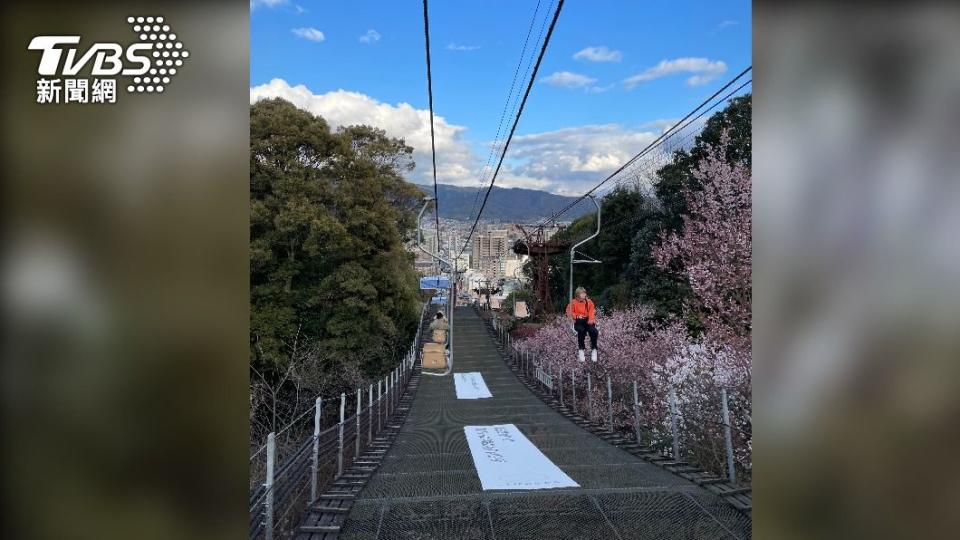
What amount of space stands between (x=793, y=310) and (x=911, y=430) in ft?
1.44

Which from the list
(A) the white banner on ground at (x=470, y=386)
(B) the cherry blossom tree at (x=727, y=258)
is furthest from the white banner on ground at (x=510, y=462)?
(A) the white banner on ground at (x=470, y=386)

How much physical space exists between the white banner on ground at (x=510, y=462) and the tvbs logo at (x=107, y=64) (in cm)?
360

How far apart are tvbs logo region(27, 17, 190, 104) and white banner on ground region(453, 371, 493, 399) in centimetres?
1238

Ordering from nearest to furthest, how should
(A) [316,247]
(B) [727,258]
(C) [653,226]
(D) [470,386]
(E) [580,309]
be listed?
(B) [727,258]
(E) [580,309]
(C) [653,226]
(D) [470,386]
(A) [316,247]

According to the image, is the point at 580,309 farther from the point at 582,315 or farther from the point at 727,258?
the point at 727,258

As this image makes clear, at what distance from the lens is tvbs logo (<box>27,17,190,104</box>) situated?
5.98 ft

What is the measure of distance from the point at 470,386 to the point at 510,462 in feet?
33.1

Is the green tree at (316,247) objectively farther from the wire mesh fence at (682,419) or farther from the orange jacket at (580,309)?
the orange jacket at (580,309)

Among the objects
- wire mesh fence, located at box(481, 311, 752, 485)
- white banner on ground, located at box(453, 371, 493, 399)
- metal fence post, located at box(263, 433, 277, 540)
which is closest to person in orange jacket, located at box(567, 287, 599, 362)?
wire mesh fence, located at box(481, 311, 752, 485)

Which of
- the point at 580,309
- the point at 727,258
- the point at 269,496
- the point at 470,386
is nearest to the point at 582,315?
the point at 580,309

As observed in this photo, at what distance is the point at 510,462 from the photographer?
579 centimetres

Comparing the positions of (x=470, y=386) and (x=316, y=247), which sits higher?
(x=316, y=247)

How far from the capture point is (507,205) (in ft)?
197

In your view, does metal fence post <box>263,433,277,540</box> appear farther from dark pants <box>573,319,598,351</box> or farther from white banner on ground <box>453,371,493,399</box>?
white banner on ground <box>453,371,493,399</box>
